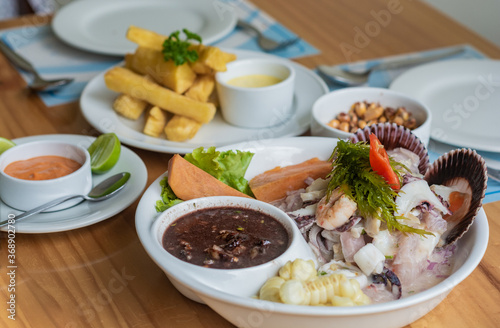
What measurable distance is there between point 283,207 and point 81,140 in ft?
2.54

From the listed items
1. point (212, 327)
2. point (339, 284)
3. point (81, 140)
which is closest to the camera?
point (339, 284)

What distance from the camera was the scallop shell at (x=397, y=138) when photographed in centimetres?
177

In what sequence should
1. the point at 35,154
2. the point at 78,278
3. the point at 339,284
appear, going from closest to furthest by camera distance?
1. the point at 339,284
2. the point at 78,278
3. the point at 35,154

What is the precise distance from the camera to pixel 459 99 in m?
2.47

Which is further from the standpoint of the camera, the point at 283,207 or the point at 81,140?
the point at 81,140

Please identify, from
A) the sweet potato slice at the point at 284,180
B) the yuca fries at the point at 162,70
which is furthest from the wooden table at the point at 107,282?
the sweet potato slice at the point at 284,180

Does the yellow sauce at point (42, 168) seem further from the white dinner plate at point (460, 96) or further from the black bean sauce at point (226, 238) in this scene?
the white dinner plate at point (460, 96)

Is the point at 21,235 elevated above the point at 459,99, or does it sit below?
below

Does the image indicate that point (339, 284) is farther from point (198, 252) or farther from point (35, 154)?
point (35, 154)

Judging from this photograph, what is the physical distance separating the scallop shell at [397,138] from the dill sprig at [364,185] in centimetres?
15

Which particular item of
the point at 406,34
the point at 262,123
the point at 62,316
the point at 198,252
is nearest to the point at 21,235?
the point at 62,316

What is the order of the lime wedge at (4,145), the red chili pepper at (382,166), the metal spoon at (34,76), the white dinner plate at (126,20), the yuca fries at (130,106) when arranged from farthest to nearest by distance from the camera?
the white dinner plate at (126,20) → the metal spoon at (34,76) → the yuca fries at (130,106) → the lime wedge at (4,145) → the red chili pepper at (382,166)

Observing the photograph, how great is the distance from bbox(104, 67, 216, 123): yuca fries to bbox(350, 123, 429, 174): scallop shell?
601mm

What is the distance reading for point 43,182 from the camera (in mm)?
1690
